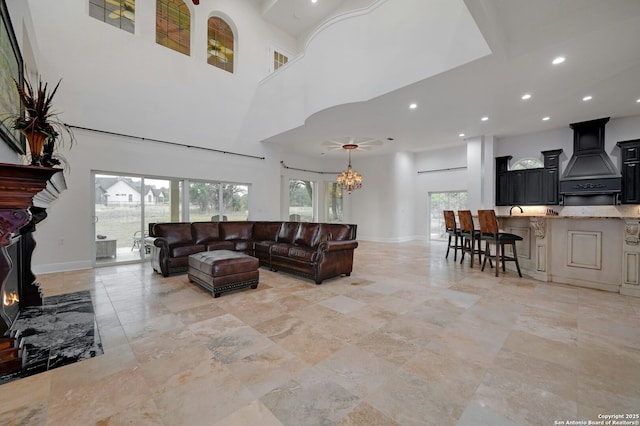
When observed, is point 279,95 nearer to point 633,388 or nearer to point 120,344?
point 120,344

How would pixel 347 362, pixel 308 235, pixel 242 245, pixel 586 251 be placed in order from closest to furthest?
1. pixel 347 362
2. pixel 586 251
3. pixel 308 235
4. pixel 242 245

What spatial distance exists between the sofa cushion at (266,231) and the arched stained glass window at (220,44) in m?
4.75

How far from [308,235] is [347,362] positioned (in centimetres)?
326

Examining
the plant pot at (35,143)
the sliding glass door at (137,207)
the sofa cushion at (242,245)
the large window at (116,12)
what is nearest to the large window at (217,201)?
the sliding glass door at (137,207)

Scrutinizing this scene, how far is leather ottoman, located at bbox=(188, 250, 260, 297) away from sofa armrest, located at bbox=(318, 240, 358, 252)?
3.54 feet

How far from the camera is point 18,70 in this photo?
127 inches

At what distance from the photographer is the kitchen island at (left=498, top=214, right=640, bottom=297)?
357cm

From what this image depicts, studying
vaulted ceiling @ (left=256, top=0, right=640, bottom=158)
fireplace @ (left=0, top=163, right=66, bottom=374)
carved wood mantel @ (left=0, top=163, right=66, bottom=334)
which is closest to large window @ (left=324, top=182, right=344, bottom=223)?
vaulted ceiling @ (left=256, top=0, right=640, bottom=158)

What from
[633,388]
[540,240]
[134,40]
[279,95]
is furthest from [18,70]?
[540,240]

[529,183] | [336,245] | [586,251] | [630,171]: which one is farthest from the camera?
[529,183]

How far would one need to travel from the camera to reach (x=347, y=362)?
6.70 ft

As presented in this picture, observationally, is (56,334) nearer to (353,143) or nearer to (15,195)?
(15,195)

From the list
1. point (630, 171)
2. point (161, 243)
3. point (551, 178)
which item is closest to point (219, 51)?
point (161, 243)

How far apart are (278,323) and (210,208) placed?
539cm
